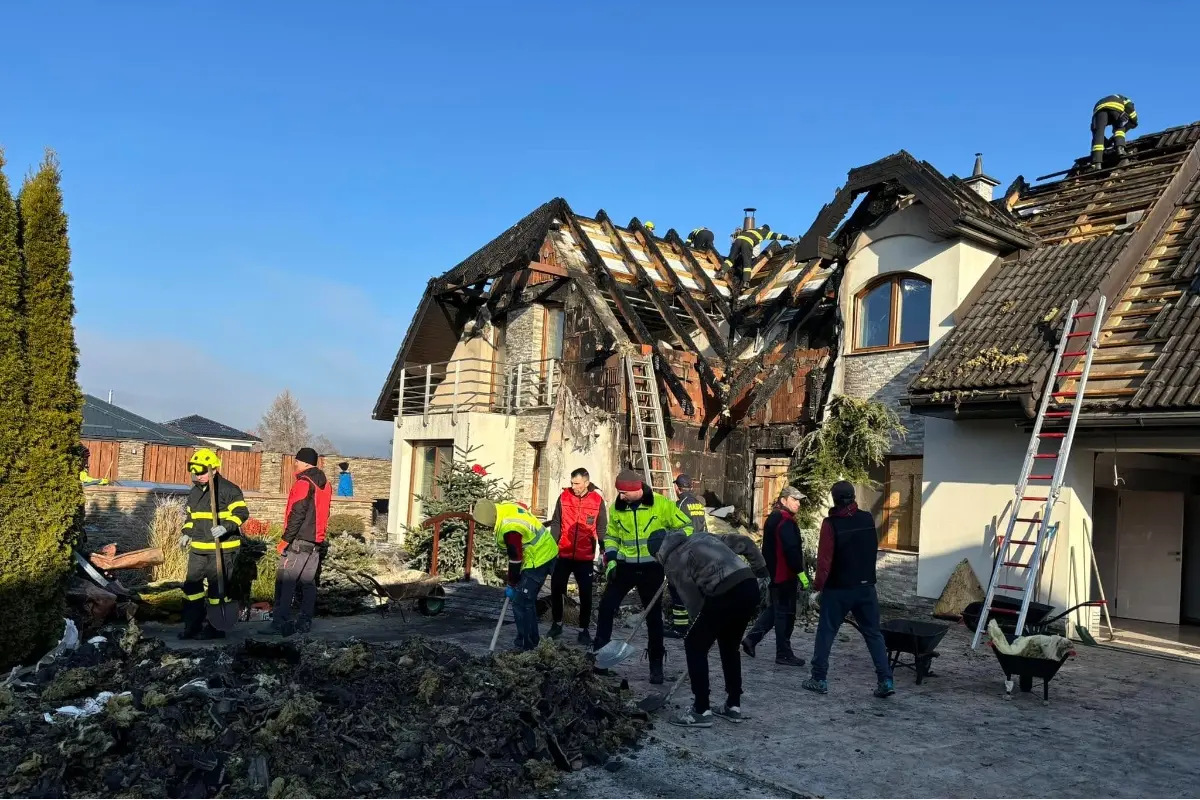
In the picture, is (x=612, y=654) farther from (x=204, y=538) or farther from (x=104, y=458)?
(x=104, y=458)

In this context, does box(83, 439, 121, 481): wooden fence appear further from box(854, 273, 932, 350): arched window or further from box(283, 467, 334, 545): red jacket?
box(854, 273, 932, 350): arched window

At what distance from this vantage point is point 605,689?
649 centimetres

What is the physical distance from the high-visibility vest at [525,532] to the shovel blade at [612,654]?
1.12 meters

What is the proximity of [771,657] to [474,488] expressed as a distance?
844 cm

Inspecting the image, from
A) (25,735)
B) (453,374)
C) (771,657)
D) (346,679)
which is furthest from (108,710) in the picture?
(453,374)

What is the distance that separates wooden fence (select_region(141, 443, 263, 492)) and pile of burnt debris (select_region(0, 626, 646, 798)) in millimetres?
21114

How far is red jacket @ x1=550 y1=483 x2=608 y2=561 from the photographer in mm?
9016

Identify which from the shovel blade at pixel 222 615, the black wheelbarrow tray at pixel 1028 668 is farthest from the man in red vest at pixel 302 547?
the black wheelbarrow tray at pixel 1028 668

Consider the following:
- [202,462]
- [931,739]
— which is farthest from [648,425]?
[931,739]

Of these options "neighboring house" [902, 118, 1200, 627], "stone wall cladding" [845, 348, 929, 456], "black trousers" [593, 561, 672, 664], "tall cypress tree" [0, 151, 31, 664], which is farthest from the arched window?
"tall cypress tree" [0, 151, 31, 664]

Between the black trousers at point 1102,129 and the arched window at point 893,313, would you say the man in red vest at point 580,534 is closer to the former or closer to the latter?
the arched window at point 893,313

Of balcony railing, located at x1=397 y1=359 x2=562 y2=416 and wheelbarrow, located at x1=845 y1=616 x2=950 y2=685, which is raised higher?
balcony railing, located at x1=397 y1=359 x2=562 y2=416

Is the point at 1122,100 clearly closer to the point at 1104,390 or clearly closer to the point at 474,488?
the point at 1104,390

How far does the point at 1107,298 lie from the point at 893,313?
115 inches
